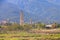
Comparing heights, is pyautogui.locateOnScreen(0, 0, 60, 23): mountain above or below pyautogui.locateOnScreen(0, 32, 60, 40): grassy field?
above

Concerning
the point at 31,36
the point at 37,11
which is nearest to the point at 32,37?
the point at 31,36

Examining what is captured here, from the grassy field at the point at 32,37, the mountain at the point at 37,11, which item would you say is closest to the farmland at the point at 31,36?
the grassy field at the point at 32,37

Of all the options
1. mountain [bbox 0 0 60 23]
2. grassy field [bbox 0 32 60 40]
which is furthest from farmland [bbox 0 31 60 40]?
mountain [bbox 0 0 60 23]

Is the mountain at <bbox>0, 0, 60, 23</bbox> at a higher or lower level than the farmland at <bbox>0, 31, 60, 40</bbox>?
higher

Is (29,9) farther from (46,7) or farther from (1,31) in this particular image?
(1,31)

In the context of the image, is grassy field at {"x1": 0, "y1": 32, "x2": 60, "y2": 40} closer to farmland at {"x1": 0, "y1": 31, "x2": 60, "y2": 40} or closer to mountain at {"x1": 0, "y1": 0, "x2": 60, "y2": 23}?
farmland at {"x1": 0, "y1": 31, "x2": 60, "y2": 40}

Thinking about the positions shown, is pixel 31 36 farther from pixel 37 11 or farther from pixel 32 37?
pixel 37 11

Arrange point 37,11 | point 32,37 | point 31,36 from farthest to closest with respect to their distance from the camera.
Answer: point 37,11 → point 31,36 → point 32,37

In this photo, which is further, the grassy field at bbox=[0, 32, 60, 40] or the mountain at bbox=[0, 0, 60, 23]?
the mountain at bbox=[0, 0, 60, 23]

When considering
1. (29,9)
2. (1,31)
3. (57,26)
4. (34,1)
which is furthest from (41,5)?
(1,31)

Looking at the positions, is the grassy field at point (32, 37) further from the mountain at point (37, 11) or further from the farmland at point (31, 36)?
the mountain at point (37, 11)

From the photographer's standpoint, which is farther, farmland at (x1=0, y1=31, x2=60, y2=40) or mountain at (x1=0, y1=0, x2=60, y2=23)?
mountain at (x1=0, y1=0, x2=60, y2=23)
